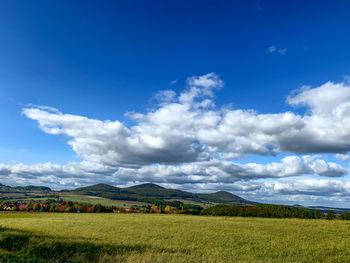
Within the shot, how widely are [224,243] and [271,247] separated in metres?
4.93

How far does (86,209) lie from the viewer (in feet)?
468

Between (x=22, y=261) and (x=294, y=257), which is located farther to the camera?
(x=294, y=257)

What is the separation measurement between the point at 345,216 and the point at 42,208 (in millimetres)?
153261

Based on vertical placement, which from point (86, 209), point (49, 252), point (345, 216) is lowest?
point (86, 209)

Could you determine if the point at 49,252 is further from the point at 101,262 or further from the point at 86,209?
the point at 86,209

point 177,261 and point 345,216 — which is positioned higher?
point 177,261

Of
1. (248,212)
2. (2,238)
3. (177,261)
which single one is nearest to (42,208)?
(248,212)

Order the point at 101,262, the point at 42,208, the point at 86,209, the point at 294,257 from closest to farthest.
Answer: the point at 101,262, the point at 294,257, the point at 42,208, the point at 86,209

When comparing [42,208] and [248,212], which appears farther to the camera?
[42,208]

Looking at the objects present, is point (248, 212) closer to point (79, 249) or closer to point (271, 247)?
point (271, 247)

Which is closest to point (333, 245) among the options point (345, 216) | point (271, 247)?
point (271, 247)

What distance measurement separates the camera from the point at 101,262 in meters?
13.4

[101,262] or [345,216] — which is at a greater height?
[101,262]

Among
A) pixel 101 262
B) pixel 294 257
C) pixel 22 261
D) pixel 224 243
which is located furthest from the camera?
pixel 224 243
